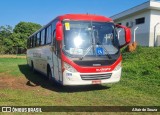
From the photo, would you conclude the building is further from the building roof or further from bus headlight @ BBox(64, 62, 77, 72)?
bus headlight @ BBox(64, 62, 77, 72)

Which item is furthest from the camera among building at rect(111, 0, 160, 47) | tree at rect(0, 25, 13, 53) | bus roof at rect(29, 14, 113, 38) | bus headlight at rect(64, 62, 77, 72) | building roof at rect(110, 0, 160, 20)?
tree at rect(0, 25, 13, 53)

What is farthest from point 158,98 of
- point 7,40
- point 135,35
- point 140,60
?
point 7,40

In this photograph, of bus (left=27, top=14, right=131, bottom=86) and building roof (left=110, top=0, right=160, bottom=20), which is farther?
building roof (left=110, top=0, right=160, bottom=20)

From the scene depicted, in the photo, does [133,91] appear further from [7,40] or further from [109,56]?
[7,40]

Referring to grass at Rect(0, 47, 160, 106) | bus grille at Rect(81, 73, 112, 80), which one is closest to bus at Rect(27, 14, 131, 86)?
bus grille at Rect(81, 73, 112, 80)

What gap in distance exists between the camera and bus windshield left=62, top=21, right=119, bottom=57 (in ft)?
34.6

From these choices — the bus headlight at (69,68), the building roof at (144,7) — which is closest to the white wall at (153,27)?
the building roof at (144,7)

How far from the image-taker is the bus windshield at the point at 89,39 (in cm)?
1053

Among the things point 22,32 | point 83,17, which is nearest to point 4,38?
point 22,32

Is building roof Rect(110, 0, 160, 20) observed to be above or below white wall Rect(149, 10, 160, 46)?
above

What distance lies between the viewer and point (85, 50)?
34.6 feet

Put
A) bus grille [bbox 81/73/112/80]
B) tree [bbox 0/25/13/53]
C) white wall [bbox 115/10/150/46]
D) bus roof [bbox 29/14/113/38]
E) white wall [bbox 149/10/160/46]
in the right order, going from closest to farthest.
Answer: bus grille [bbox 81/73/112/80] → bus roof [bbox 29/14/113/38] → white wall [bbox 149/10/160/46] → white wall [bbox 115/10/150/46] → tree [bbox 0/25/13/53]

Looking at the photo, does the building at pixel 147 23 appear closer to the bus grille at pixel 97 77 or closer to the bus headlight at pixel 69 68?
the bus grille at pixel 97 77

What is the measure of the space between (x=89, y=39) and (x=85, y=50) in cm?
54
